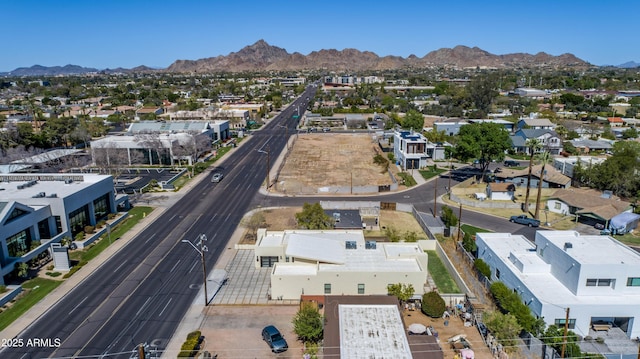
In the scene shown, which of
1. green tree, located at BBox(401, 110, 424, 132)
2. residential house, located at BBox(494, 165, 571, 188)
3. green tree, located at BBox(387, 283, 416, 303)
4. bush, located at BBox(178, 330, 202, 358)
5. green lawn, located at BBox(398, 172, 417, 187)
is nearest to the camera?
bush, located at BBox(178, 330, 202, 358)

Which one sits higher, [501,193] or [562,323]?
[501,193]

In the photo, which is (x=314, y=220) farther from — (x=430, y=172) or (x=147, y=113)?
(x=147, y=113)

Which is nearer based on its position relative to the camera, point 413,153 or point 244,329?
point 244,329

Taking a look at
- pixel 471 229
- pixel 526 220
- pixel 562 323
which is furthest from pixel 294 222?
pixel 562 323

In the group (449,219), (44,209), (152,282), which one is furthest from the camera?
(449,219)

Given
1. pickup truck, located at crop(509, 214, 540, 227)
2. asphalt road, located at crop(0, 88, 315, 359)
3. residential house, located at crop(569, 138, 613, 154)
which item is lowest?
asphalt road, located at crop(0, 88, 315, 359)

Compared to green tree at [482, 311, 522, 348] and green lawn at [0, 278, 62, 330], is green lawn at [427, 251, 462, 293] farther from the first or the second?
green lawn at [0, 278, 62, 330]

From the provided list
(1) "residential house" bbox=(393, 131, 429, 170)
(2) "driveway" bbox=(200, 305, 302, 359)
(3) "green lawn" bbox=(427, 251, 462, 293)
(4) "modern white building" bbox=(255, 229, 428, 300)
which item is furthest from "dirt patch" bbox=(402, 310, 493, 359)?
(1) "residential house" bbox=(393, 131, 429, 170)

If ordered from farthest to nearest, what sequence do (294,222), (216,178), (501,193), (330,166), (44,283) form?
(330,166) < (216,178) < (501,193) < (294,222) < (44,283)
